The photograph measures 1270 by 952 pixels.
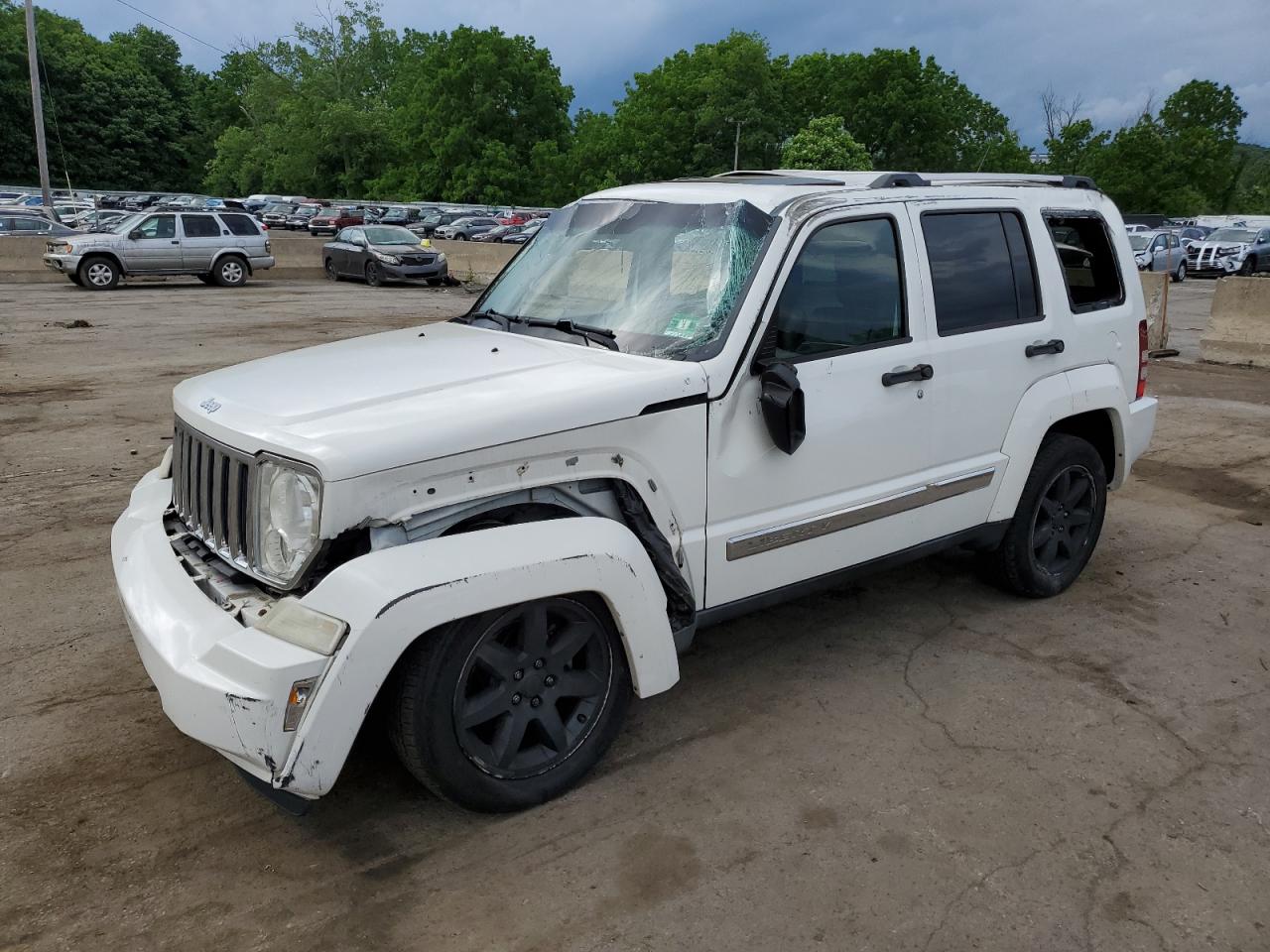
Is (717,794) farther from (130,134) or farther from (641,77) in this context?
(130,134)

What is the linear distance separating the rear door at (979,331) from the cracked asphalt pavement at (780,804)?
0.87 m

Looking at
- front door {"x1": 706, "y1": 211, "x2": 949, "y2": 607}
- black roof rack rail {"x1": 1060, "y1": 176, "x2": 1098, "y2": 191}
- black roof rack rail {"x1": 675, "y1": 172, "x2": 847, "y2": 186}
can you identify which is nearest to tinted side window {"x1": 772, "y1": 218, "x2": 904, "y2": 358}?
front door {"x1": 706, "y1": 211, "x2": 949, "y2": 607}

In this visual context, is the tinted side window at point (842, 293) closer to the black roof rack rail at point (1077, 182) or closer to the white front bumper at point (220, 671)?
the black roof rack rail at point (1077, 182)

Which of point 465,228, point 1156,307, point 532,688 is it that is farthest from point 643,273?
point 465,228

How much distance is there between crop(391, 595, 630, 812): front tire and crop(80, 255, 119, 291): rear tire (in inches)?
863

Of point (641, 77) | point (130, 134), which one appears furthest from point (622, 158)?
point (130, 134)

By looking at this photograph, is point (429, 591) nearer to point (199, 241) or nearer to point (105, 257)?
point (105, 257)

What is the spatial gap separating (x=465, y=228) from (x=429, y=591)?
44.8 m

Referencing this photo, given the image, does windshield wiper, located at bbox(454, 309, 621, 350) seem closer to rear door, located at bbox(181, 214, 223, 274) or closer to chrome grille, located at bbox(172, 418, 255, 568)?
chrome grille, located at bbox(172, 418, 255, 568)

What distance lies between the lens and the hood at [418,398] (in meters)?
2.84

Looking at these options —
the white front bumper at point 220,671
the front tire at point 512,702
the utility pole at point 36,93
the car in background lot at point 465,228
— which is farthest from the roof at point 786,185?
the car in background lot at point 465,228

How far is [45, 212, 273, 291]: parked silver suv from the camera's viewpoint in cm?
2136

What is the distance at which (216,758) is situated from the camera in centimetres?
350

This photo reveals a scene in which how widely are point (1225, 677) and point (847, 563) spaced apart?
A: 170 cm
